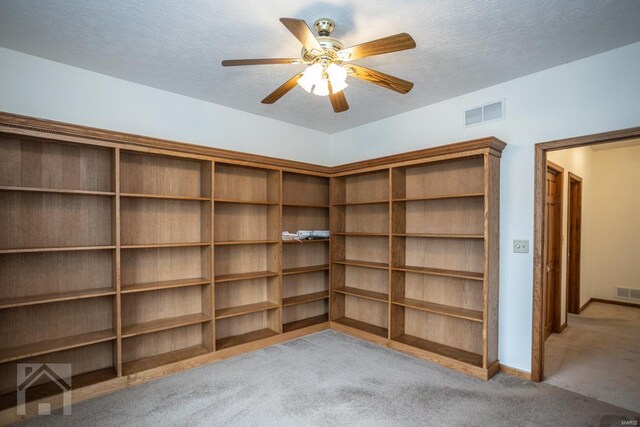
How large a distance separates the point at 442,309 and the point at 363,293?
1.02 metres

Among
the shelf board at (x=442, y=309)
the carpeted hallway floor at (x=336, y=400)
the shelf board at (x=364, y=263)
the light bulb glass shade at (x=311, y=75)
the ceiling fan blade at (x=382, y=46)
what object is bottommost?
the carpeted hallway floor at (x=336, y=400)

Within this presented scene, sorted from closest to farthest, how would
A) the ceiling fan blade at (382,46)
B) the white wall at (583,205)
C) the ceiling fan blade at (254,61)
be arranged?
the ceiling fan blade at (382,46) < the ceiling fan blade at (254,61) < the white wall at (583,205)

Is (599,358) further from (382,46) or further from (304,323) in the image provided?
(382,46)

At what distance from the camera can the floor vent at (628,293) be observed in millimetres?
5508

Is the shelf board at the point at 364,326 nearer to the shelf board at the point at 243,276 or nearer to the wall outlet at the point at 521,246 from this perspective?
the shelf board at the point at 243,276

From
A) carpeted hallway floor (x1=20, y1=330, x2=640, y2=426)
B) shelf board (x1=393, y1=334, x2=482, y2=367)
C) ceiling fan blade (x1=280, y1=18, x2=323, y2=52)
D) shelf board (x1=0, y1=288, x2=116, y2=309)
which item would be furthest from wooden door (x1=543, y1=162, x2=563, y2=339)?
shelf board (x1=0, y1=288, x2=116, y2=309)

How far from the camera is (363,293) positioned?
13.2ft

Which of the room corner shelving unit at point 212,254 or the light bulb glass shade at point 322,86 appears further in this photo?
the room corner shelving unit at point 212,254

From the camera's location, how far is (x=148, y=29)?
2.24 meters

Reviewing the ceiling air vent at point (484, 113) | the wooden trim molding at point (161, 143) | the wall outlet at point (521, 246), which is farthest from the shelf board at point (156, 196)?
the wall outlet at point (521, 246)

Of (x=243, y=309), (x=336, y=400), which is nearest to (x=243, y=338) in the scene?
(x=243, y=309)

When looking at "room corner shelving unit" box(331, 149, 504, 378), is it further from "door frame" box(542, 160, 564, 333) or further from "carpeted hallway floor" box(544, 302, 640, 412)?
"door frame" box(542, 160, 564, 333)

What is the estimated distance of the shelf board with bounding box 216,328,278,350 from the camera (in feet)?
11.2

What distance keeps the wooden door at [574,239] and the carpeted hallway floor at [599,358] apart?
0.33 metres
